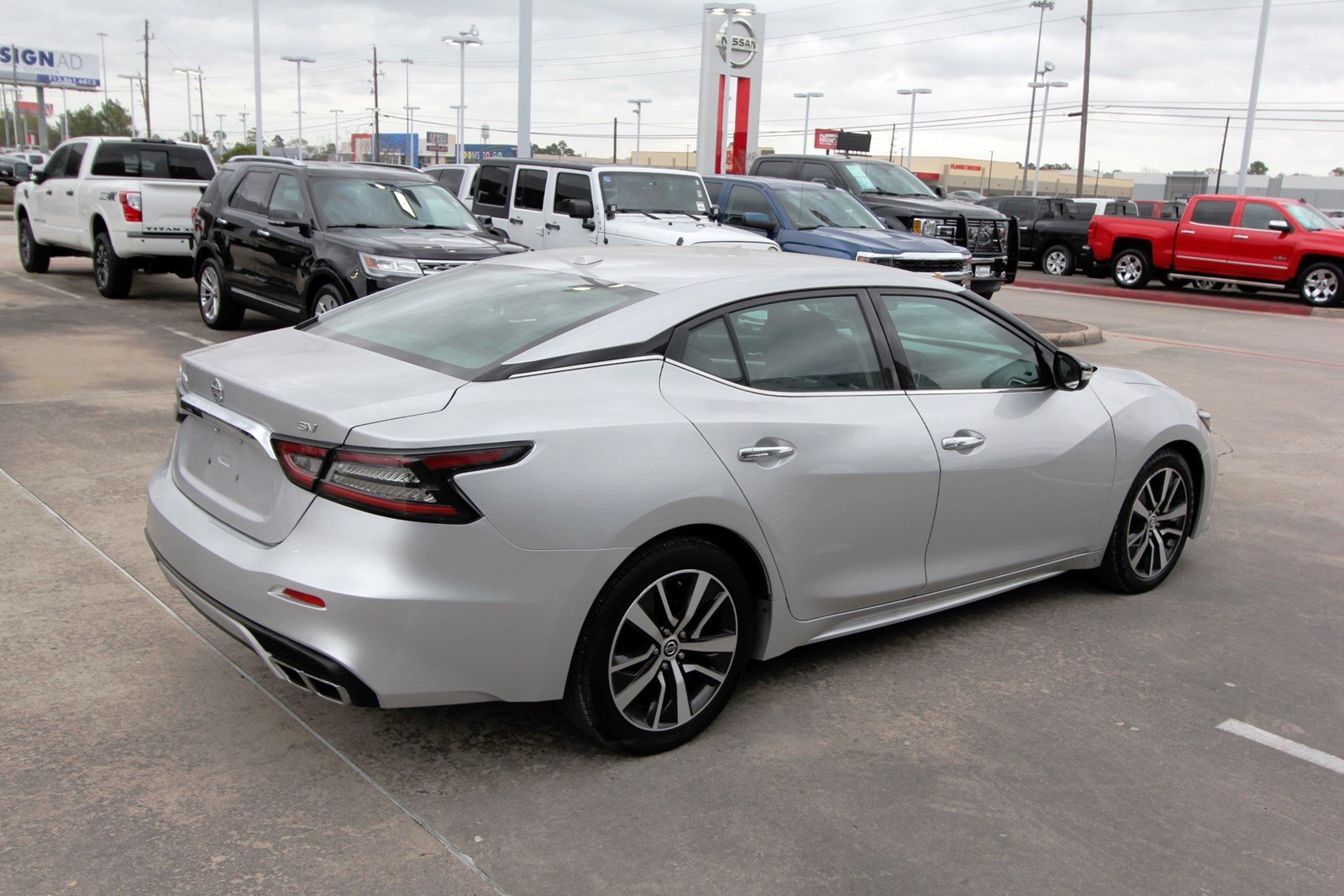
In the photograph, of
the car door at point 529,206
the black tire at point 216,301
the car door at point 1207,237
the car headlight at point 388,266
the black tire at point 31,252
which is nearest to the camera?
the car headlight at point 388,266

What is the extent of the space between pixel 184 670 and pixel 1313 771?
388 cm

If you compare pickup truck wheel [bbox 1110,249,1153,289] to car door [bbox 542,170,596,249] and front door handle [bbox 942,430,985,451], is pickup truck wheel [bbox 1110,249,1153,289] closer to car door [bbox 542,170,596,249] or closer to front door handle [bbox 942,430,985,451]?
car door [bbox 542,170,596,249]

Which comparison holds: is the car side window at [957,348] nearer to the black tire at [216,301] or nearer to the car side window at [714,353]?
the car side window at [714,353]

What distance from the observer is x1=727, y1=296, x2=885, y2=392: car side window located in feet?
12.9

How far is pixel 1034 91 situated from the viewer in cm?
6066

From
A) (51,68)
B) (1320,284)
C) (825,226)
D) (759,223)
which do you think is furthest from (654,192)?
(51,68)

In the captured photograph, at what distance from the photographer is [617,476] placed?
3.33 meters

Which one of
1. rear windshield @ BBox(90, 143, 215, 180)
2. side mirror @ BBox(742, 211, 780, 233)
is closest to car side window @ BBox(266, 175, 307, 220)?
rear windshield @ BBox(90, 143, 215, 180)

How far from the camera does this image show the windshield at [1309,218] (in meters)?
21.4

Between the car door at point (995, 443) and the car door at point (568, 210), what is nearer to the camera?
the car door at point (995, 443)

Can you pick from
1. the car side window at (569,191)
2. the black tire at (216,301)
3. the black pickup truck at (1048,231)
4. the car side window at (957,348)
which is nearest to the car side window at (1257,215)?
the black pickup truck at (1048,231)

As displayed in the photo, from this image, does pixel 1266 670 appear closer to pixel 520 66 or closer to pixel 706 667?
pixel 706 667

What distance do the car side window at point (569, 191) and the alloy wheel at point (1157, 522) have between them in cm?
880

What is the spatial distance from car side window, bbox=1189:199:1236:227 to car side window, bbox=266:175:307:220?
17.9 m
